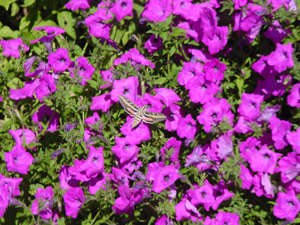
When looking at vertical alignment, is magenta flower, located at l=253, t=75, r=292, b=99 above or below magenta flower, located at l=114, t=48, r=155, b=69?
below

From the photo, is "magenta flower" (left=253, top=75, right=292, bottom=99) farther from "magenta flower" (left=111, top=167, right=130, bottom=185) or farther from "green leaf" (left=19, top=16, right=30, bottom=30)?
"green leaf" (left=19, top=16, right=30, bottom=30)

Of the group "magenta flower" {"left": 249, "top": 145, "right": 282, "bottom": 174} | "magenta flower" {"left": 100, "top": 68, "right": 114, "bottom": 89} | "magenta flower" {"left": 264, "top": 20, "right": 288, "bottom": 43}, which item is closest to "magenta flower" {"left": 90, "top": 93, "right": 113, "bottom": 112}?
"magenta flower" {"left": 100, "top": 68, "right": 114, "bottom": 89}

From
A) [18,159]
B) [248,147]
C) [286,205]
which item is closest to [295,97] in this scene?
[248,147]

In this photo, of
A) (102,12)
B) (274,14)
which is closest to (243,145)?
(274,14)

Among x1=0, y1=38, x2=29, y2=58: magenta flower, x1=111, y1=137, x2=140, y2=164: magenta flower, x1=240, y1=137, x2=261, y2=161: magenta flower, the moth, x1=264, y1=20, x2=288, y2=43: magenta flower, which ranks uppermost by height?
x1=264, y1=20, x2=288, y2=43: magenta flower

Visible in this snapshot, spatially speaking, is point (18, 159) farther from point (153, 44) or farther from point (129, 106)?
point (153, 44)

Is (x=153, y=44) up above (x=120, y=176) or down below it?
above

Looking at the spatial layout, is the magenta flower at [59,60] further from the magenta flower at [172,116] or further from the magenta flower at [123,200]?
the magenta flower at [123,200]
